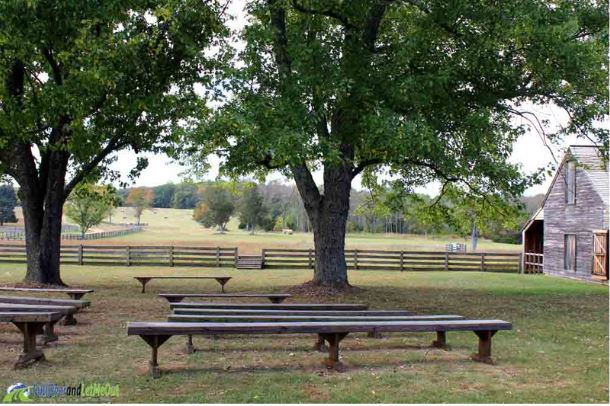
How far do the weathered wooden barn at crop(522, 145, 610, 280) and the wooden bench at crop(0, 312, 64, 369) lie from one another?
20375 millimetres

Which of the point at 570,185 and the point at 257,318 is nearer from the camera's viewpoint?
the point at 257,318

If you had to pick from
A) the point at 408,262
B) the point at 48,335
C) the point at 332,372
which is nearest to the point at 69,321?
the point at 48,335

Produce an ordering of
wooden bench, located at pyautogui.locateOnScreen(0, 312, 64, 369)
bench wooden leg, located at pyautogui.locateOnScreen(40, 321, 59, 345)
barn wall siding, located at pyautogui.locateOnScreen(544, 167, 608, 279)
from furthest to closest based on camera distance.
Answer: barn wall siding, located at pyautogui.locateOnScreen(544, 167, 608, 279)
bench wooden leg, located at pyautogui.locateOnScreen(40, 321, 59, 345)
wooden bench, located at pyautogui.locateOnScreen(0, 312, 64, 369)

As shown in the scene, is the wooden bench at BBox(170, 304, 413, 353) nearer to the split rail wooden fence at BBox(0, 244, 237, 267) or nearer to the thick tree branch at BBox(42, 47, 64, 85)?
the thick tree branch at BBox(42, 47, 64, 85)

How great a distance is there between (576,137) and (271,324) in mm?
9876

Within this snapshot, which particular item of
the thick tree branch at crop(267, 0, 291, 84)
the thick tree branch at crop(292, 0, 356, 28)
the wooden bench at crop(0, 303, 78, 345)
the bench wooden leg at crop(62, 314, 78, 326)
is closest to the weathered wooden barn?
the thick tree branch at crop(292, 0, 356, 28)

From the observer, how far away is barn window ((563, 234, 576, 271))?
86.0 feet

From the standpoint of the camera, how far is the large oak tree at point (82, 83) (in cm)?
1177

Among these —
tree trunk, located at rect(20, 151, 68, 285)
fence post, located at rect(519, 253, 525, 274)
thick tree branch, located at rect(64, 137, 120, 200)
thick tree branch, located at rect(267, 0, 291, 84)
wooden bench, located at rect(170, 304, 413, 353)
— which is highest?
thick tree branch, located at rect(267, 0, 291, 84)

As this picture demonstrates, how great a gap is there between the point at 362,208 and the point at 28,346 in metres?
15.0

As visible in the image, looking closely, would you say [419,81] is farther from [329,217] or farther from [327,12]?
[329,217]

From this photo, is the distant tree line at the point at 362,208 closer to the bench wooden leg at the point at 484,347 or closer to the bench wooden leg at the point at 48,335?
the bench wooden leg at the point at 484,347

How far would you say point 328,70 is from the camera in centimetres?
1151

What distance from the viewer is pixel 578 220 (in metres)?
25.7
